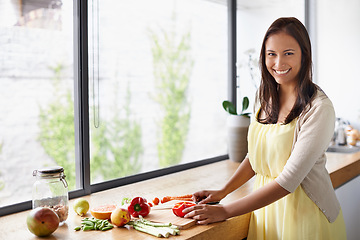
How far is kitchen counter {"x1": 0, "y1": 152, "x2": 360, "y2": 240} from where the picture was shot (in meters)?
1.22

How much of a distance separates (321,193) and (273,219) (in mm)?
189

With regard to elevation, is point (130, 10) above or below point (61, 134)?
above

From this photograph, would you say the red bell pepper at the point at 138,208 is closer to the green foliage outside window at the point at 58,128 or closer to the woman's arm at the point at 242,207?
the woman's arm at the point at 242,207

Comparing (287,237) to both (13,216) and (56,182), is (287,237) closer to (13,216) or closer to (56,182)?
(56,182)

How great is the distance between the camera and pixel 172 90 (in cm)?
320

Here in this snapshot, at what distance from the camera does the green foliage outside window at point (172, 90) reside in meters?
3.08

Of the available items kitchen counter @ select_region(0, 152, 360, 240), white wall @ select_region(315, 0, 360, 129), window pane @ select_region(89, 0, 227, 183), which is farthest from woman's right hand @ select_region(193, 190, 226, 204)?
white wall @ select_region(315, 0, 360, 129)

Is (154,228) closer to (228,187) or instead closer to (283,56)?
(228,187)

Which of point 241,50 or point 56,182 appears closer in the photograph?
point 56,182

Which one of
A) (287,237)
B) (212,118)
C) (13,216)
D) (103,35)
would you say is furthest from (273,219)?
(212,118)

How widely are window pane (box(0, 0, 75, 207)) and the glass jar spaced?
1.34 ft

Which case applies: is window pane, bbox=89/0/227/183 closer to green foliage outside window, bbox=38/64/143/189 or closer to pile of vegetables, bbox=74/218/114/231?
green foliage outside window, bbox=38/64/143/189

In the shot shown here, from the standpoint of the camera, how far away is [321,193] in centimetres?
135

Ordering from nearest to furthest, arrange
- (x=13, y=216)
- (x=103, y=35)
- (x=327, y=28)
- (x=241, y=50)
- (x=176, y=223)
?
(x=176, y=223) < (x=13, y=216) < (x=103, y=35) < (x=241, y=50) < (x=327, y=28)
